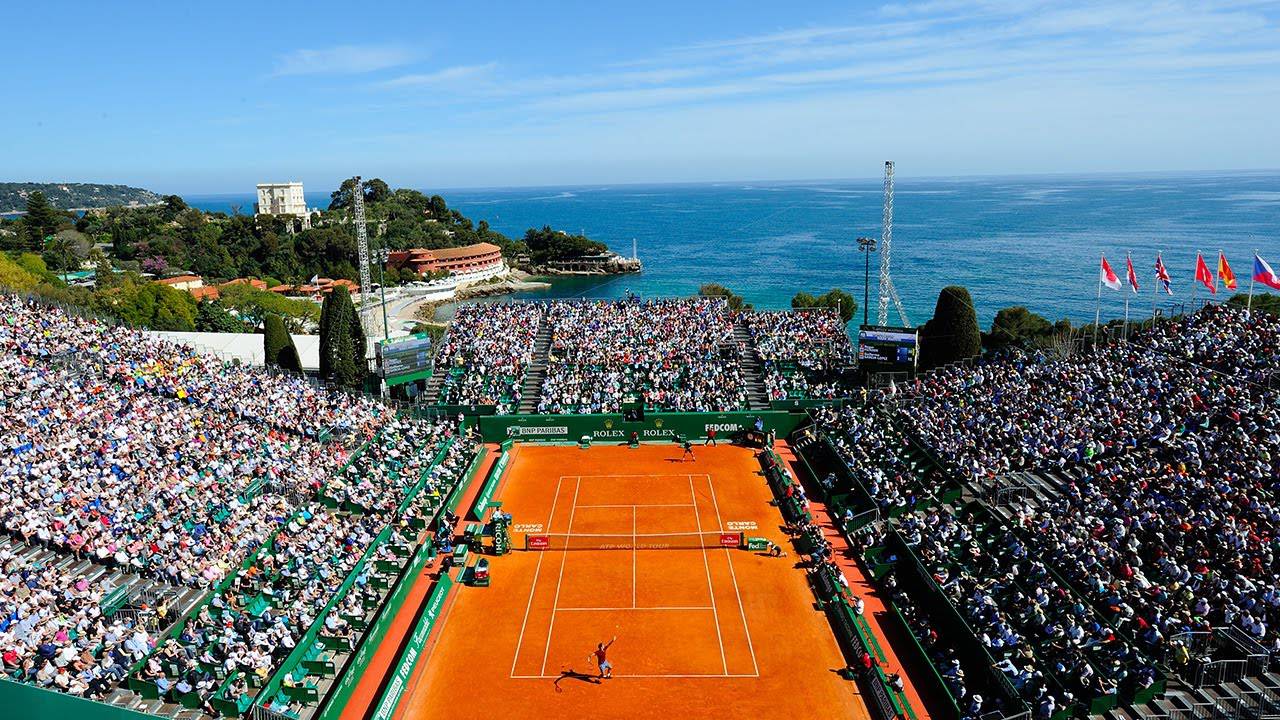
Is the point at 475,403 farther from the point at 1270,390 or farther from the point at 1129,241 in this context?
the point at 1129,241

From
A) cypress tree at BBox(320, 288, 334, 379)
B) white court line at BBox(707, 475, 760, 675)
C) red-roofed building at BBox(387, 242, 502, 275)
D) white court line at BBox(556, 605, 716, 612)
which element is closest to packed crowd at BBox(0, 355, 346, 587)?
white court line at BBox(556, 605, 716, 612)

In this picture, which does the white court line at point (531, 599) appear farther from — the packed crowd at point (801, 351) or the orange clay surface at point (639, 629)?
the packed crowd at point (801, 351)

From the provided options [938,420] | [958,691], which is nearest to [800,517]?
[938,420]

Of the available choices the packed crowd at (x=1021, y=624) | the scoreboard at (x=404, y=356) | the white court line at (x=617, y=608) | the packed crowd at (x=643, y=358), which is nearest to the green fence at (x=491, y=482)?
the packed crowd at (x=643, y=358)

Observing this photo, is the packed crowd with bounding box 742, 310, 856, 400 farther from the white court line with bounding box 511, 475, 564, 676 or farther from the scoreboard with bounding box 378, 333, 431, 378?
the scoreboard with bounding box 378, 333, 431, 378

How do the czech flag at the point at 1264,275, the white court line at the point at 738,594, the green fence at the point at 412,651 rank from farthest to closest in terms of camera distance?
the czech flag at the point at 1264,275
the white court line at the point at 738,594
the green fence at the point at 412,651
